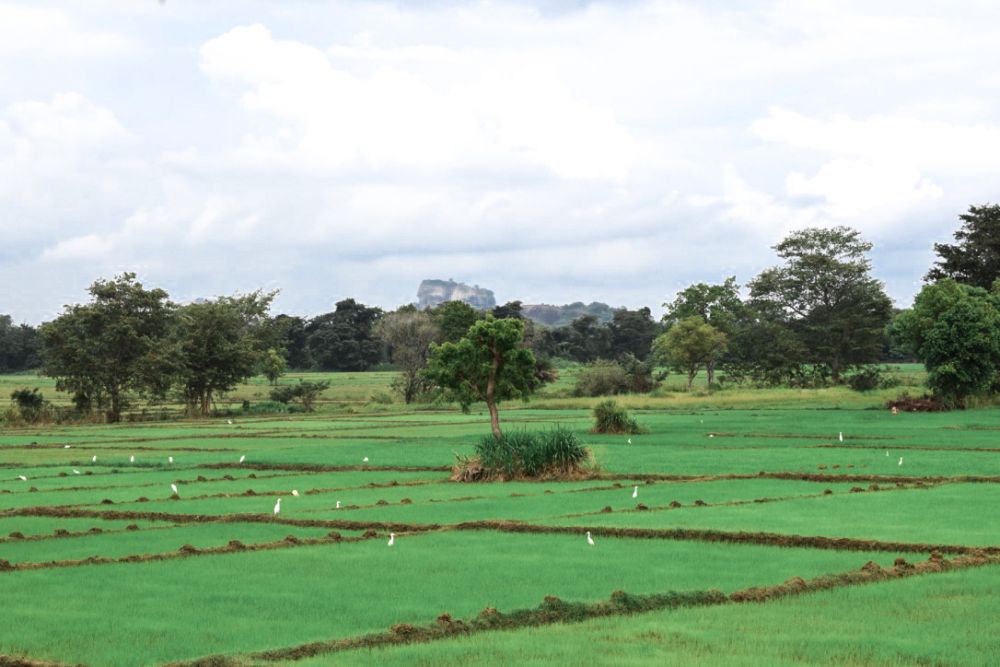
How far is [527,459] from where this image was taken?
27984mm

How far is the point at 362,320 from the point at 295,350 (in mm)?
7398

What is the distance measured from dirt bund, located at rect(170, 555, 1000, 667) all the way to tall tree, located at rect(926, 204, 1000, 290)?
6261 centimetres

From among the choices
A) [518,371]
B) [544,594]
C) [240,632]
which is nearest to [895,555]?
[544,594]

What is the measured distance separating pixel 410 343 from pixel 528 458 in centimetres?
5714

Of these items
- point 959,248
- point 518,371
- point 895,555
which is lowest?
point 895,555

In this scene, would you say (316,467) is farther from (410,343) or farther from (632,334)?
(632,334)

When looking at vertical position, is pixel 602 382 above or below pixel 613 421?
above

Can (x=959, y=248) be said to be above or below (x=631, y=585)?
above

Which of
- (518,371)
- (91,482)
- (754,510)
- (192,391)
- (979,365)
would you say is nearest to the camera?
(754,510)

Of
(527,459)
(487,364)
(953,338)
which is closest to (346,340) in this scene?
(953,338)

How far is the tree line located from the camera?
56000 millimetres

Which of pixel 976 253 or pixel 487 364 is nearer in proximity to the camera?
pixel 487 364

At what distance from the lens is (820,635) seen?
403 inches

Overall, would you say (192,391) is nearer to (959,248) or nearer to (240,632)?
(959,248)
